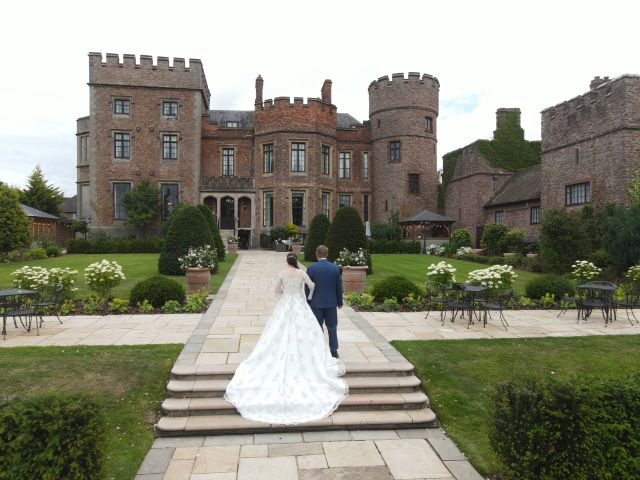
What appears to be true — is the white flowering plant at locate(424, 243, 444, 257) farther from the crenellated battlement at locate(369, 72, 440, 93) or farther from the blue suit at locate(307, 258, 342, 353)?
the blue suit at locate(307, 258, 342, 353)

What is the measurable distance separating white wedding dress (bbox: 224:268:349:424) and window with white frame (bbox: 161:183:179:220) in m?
27.4

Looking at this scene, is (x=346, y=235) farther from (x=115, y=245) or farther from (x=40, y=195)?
(x=40, y=195)

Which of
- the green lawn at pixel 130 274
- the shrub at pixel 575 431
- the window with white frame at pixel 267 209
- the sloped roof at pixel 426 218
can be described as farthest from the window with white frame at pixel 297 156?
the shrub at pixel 575 431

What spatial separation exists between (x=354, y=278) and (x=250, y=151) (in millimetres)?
23435

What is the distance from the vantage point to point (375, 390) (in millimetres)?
6301

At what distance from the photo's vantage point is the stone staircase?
5.39 meters

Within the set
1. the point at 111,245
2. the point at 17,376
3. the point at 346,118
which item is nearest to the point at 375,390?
the point at 17,376

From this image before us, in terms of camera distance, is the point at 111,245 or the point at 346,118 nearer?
the point at 111,245

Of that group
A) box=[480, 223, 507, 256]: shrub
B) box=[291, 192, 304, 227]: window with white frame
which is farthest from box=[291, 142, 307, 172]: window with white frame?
box=[480, 223, 507, 256]: shrub

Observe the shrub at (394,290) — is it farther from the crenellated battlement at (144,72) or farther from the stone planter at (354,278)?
the crenellated battlement at (144,72)

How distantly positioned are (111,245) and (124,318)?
1943 cm

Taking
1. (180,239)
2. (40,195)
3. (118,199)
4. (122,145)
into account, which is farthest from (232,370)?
(40,195)

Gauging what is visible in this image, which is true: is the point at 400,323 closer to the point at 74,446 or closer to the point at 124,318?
the point at 124,318

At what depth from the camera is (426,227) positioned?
31859 mm
